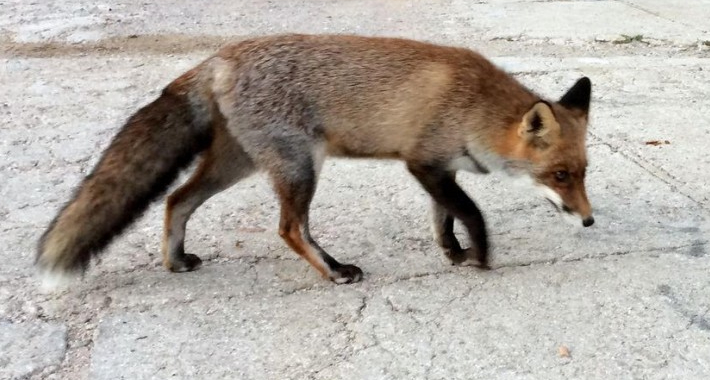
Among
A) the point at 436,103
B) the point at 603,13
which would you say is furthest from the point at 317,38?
the point at 603,13

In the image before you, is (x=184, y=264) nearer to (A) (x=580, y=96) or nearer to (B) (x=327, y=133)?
(B) (x=327, y=133)

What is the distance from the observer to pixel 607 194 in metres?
4.73

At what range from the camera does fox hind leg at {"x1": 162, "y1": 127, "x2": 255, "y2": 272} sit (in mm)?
3822

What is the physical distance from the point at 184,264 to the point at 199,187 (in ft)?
1.21

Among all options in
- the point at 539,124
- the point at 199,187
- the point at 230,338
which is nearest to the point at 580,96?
the point at 539,124

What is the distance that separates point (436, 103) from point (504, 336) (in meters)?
1.13

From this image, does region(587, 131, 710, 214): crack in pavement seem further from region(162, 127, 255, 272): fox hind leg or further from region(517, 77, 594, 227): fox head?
region(162, 127, 255, 272): fox hind leg

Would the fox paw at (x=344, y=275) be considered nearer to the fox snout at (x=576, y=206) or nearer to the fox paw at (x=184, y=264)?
the fox paw at (x=184, y=264)

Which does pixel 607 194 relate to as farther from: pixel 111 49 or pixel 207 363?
pixel 111 49

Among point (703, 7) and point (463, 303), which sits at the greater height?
point (463, 303)

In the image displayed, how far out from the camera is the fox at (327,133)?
3.66 metres

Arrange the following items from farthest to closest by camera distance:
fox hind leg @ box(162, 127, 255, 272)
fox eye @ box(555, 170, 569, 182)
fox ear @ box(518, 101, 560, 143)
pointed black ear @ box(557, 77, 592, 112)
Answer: pointed black ear @ box(557, 77, 592, 112), fox hind leg @ box(162, 127, 255, 272), fox eye @ box(555, 170, 569, 182), fox ear @ box(518, 101, 560, 143)

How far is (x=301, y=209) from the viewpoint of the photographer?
371cm

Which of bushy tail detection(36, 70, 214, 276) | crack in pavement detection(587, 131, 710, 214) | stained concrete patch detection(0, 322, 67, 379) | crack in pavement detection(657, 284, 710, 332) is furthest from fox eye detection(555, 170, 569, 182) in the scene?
stained concrete patch detection(0, 322, 67, 379)
